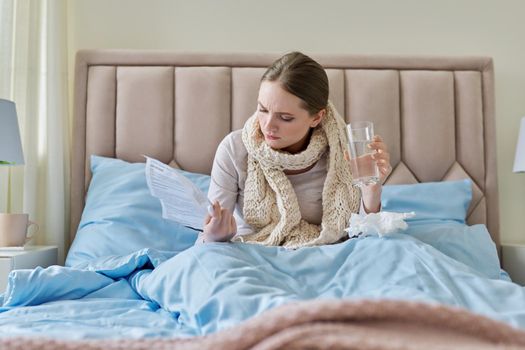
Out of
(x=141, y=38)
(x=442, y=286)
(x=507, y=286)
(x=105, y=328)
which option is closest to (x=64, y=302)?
(x=105, y=328)

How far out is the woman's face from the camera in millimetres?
1779

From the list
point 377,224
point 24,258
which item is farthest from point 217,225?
point 24,258

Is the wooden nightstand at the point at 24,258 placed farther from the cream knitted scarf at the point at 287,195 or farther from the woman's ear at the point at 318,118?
the woman's ear at the point at 318,118

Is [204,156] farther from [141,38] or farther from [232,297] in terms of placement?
[232,297]

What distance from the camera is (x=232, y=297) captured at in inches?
45.0

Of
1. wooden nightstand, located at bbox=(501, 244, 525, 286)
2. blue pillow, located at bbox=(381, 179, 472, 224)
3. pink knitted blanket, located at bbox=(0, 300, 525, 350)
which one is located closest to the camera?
pink knitted blanket, located at bbox=(0, 300, 525, 350)

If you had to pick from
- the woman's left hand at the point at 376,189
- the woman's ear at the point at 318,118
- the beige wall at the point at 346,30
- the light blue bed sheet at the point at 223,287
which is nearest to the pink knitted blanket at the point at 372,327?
the light blue bed sheet at the point at 223,287

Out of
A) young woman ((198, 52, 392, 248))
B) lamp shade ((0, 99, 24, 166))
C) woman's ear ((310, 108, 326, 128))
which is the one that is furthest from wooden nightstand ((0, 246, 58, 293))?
woman's ear ((310, 108, 326, 128))

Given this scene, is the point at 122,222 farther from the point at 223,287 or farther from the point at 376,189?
the point at 223,287

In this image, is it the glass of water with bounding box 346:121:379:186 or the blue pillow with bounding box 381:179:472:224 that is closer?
the glass of water with bounding box 346:121:379:186

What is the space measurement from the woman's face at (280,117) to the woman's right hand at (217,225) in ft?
1.00

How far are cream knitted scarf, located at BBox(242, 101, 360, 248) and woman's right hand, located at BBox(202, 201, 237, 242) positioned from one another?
0.19 m

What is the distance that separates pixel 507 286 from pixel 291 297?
496 mm

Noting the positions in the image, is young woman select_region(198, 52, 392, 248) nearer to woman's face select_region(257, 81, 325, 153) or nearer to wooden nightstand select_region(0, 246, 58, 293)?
woman's face select_region(257, 81, 325, 153)
